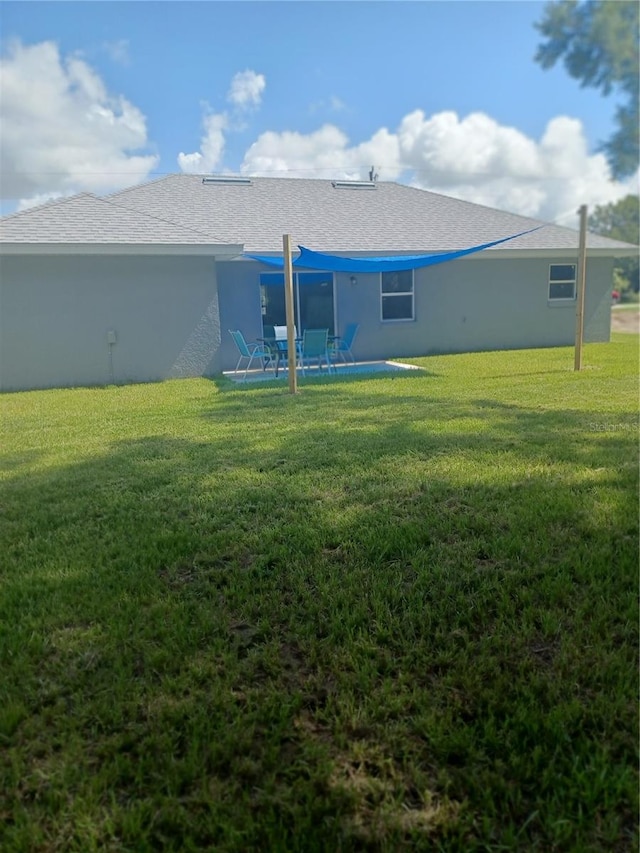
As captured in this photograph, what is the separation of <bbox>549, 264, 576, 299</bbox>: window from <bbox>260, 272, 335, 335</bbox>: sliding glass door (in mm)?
6142

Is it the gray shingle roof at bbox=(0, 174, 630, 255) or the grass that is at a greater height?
the gray shingle roof at bbox=(0, 174, 630, 255)

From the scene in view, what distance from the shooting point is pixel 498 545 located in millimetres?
3018

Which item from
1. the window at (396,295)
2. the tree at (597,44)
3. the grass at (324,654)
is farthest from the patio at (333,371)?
the tree at (597,44)

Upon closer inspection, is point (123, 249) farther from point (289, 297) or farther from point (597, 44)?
point (597, 44)

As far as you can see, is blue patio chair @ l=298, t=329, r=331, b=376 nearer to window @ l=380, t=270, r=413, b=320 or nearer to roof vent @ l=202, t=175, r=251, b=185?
window @ l=380, t=270, r=413, b=320

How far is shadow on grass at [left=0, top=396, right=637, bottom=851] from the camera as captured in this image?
1.62 m

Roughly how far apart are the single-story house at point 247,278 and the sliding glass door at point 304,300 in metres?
0.03

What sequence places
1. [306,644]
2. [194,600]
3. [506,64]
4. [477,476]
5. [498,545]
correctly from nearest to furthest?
[306,644], [194,600], [498,545], [506,64], [477,476]

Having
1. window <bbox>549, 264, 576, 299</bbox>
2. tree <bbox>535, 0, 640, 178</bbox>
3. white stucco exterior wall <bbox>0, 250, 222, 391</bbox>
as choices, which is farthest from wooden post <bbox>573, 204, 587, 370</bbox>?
window <bbox>549, 264, 576, 299</bbox>

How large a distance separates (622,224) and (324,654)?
17.8 feet

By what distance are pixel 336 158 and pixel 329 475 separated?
593 inches

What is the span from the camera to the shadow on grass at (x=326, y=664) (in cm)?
162


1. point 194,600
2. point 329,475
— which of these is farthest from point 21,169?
point 194,600

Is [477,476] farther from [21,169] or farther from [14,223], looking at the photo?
[21,169]
